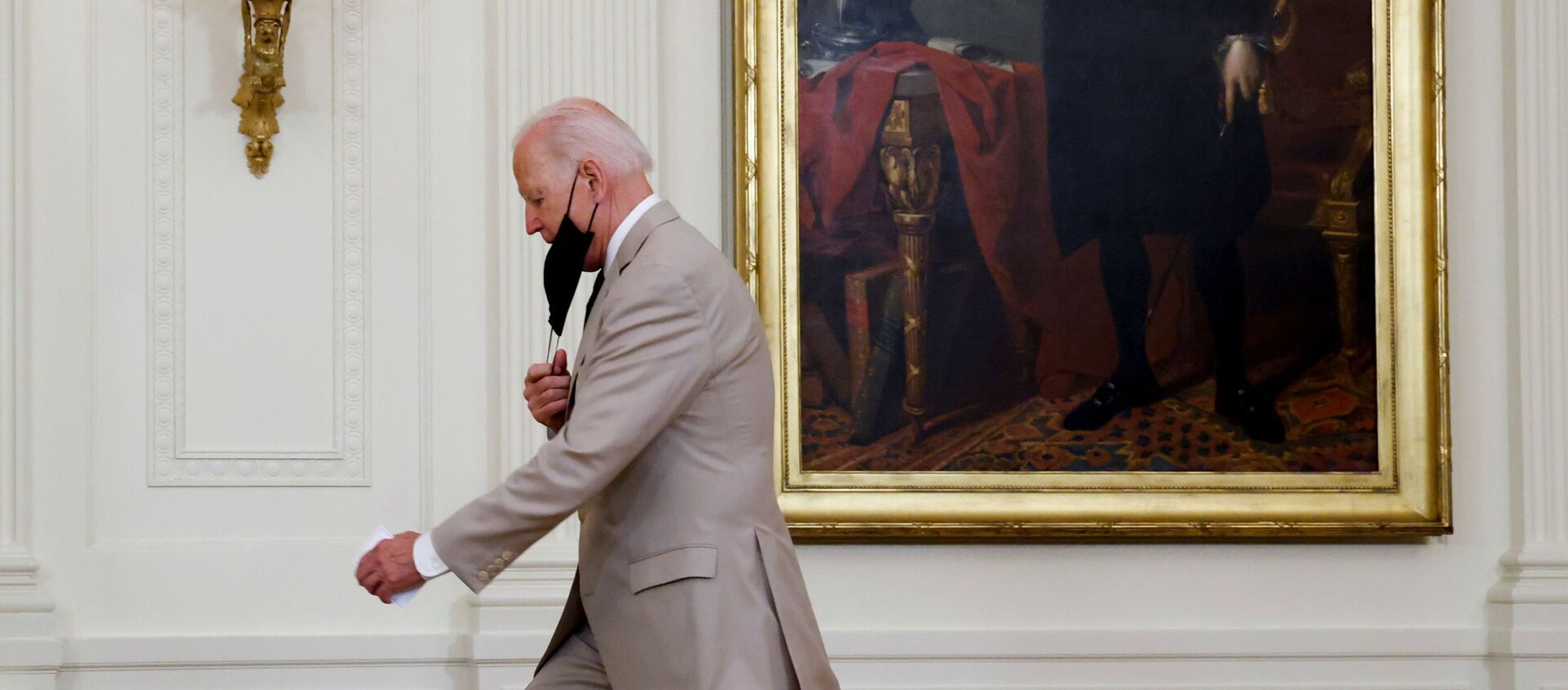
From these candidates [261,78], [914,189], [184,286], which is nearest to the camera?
[261,78]

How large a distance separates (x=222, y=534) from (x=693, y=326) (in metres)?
2.39

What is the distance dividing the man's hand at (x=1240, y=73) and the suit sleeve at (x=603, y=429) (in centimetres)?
268

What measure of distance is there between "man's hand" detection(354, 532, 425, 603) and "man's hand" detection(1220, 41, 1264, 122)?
320 centimetres

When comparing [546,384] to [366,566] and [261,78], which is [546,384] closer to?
[366,566]

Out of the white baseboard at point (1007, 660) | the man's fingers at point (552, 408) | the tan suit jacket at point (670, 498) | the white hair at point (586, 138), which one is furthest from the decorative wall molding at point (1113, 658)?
the white hair at point (586, 138)

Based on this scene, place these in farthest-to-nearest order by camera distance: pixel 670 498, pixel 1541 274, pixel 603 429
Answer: pixel 1541 274
pixel 670 498
pixel 603 429

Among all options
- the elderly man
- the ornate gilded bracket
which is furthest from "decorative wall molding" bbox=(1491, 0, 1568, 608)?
the ornate gilded bracket

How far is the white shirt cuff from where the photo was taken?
2.96 metres

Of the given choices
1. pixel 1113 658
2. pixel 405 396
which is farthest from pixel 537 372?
pixel 1113 658

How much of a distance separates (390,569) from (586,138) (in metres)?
0.96

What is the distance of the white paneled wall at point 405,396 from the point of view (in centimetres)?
472

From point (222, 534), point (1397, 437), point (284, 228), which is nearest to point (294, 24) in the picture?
point (284, 228)

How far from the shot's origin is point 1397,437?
5.03 m

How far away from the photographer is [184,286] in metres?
4.77
